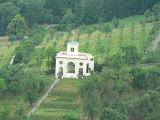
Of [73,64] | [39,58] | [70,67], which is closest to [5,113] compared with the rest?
[73,64]

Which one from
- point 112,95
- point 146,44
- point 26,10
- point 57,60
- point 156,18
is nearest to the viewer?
point 112,95

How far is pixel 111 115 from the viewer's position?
7362 centimetres

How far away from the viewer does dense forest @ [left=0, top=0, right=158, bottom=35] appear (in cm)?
11662

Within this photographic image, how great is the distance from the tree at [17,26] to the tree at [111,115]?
3846cm

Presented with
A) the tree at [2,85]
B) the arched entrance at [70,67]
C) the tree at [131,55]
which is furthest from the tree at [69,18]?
the tree at [2,85]

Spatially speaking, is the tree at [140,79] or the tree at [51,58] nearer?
the tree at [140,79]

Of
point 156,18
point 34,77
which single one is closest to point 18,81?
point 34,77

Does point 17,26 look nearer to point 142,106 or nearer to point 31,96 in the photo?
point 31,96

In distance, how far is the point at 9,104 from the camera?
78.9 metres

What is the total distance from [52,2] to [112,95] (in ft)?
160

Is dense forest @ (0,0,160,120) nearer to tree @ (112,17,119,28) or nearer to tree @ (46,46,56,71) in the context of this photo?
tree @ (46,46,56,71)

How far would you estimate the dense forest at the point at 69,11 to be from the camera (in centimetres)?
11662

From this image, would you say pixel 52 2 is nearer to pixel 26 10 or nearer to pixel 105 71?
pixel 26 10

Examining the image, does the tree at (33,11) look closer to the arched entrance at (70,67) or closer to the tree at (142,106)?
the arched entrance at (70,67)
